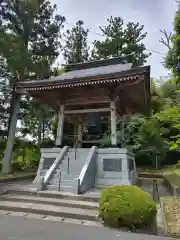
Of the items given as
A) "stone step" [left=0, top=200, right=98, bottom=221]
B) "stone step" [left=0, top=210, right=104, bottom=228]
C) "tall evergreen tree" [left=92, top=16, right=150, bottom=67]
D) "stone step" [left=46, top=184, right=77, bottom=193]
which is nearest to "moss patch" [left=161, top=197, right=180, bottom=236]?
"stone step" [left=0, top=210, right=104, bottom=228]

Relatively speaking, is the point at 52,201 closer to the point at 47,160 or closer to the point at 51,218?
the point at 51,218

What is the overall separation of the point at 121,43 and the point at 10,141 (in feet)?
59.4

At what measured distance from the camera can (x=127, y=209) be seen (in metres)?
4.89

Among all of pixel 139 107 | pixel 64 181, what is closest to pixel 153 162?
pixel 139 107

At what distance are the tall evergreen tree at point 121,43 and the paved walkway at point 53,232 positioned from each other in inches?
912

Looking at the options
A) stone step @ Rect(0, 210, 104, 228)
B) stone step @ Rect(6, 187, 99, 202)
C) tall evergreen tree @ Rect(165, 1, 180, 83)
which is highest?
tall evergreen tree @ Rect(165, 1, 180, 83)

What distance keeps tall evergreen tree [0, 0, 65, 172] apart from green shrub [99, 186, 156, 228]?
11.6 metres

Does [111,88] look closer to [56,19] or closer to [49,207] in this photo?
[49,207]

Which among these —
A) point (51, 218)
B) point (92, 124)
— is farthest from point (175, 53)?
point (51, 218)

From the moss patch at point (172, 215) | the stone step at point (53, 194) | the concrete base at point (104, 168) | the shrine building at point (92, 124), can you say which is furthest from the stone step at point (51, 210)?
the concrete base at point (104, 168)

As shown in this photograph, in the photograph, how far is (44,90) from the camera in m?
11.0

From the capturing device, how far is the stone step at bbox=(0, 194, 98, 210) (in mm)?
6399

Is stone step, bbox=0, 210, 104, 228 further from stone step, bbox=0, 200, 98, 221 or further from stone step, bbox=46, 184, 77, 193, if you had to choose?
stone step, bbox=46, 184, 77, 193

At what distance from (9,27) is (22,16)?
144cm
